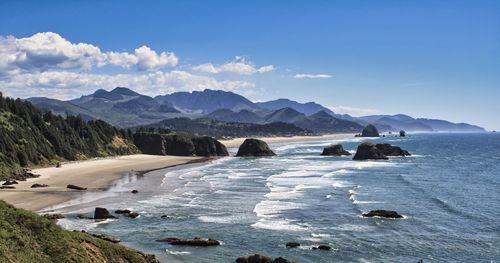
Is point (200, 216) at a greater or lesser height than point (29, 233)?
lesser

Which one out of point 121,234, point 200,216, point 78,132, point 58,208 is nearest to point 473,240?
point 200,216

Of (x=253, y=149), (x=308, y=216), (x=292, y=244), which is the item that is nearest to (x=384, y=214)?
(x=308, y=216)

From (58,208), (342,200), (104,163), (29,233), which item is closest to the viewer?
(29,233)

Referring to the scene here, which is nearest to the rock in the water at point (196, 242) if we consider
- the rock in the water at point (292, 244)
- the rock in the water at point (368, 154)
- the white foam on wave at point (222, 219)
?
the rock in the water at point (292, 244)

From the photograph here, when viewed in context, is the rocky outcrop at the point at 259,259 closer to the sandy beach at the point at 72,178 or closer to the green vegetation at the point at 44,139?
the sandy beach at the point at 72,178

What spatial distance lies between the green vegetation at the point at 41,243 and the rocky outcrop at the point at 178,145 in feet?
411

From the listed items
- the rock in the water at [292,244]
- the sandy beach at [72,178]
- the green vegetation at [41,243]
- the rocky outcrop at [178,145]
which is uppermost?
the rocky outcrop at [178,145]

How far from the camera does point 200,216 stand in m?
52.8

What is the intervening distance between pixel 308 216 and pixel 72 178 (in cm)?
4799

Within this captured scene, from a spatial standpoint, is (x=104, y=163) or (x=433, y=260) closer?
(x=433, y=260)

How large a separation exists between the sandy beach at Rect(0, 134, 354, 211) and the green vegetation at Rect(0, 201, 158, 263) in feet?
102

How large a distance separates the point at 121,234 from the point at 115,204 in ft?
56.1

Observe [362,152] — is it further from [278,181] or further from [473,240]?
[473,240]

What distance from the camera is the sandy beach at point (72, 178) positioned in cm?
6162
